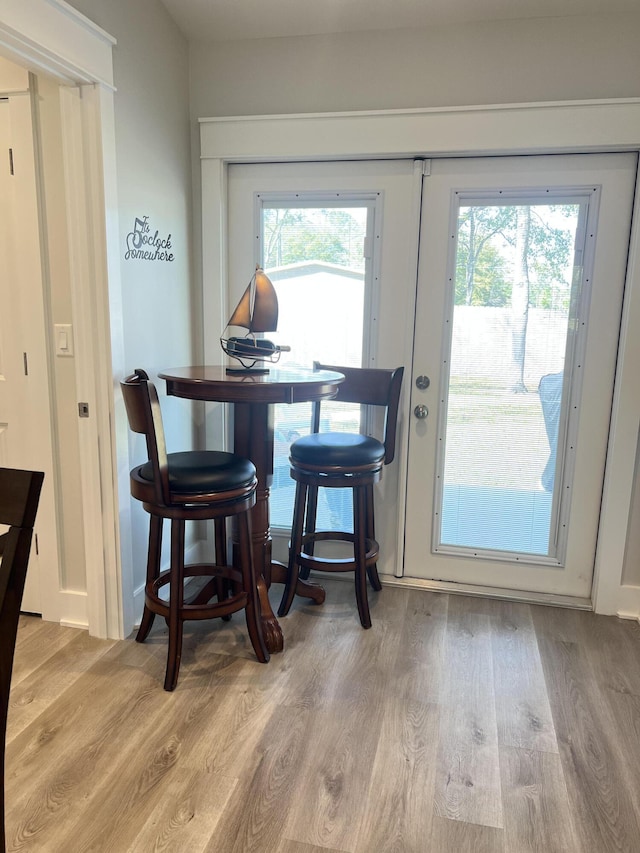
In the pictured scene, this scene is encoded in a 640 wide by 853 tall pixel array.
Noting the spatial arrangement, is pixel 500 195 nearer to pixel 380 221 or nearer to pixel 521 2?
pixel 380 221

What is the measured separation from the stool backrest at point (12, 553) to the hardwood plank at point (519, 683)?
1458mm

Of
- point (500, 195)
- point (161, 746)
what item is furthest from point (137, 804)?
point (500, 195)

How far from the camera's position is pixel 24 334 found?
226 centimetres

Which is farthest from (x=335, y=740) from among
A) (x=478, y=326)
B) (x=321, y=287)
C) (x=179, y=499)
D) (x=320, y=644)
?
(x=321, y=287)

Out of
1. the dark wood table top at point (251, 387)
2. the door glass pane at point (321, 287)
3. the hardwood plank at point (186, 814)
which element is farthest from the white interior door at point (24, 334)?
the hardwood plank at point (186, 814)

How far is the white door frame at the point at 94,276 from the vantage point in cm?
186

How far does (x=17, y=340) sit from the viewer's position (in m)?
2.30

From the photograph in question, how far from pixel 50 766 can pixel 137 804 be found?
306 mm

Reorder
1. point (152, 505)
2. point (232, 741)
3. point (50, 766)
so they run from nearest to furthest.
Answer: point (50, 766) → point (232, 741) → point (152, 505)

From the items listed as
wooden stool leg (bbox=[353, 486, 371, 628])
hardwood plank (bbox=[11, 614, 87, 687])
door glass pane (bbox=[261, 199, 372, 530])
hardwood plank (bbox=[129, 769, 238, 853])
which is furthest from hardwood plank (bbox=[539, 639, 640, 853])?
hardwood plank (bbox=[11, 614, 87, 687])

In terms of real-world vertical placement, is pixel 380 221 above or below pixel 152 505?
above

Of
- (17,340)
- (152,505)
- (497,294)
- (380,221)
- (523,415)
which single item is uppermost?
(380,221)

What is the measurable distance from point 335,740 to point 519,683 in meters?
0.72

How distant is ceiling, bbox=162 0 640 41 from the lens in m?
2.26
